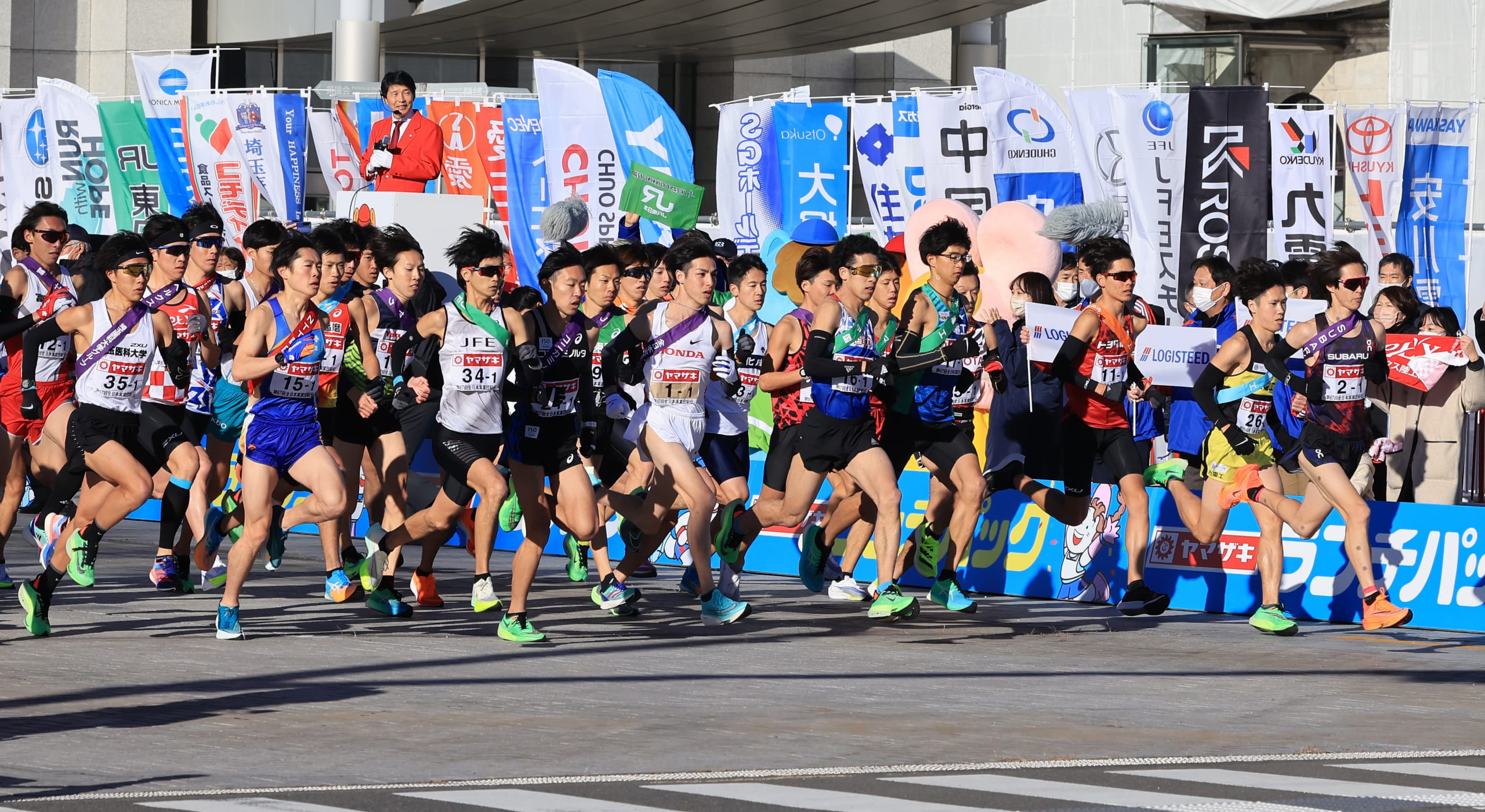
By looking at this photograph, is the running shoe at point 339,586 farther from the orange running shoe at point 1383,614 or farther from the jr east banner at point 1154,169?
the jr east banner at point 1154,169

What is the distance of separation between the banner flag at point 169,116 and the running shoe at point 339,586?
44.3ft

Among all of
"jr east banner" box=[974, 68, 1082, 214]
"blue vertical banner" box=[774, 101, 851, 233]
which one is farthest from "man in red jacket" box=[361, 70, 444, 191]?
"jr east banner" box=[974, 68, 1082, 214]

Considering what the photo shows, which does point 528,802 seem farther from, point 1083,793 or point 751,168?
point 751,168

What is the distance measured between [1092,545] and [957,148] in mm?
6399

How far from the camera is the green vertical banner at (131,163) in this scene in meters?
25.7

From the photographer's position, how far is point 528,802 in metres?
6.79


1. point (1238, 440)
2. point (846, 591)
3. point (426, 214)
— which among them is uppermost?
point (426, 214)

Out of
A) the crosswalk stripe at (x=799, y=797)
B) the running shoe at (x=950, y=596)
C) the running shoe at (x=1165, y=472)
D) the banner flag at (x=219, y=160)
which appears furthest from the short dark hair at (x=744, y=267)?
the banner flag at (x=219, y=160)

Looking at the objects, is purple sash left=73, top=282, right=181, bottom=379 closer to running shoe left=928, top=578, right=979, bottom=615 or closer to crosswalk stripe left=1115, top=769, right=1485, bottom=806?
running shoe left=928, top=578, right=979, bottom=615

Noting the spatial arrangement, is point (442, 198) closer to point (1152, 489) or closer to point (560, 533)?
point (560, 533)

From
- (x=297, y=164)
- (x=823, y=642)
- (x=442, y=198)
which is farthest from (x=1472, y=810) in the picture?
(x=297, y=164)

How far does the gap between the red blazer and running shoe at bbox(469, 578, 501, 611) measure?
7.78m

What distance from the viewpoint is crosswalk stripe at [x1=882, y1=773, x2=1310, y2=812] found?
6.77m

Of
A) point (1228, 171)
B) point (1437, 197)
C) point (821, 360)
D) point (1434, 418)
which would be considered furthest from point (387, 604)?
point (1437, 197)
